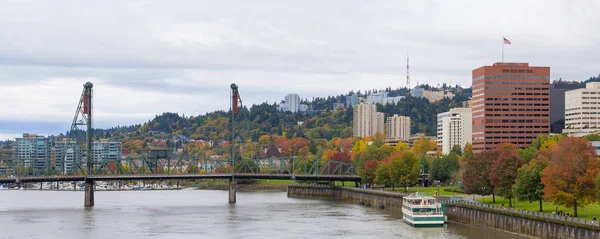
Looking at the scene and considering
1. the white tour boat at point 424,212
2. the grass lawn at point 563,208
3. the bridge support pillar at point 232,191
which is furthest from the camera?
the bridge support pillar at point 232,191

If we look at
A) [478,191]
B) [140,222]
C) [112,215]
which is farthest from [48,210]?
[478,191]

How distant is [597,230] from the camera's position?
81938 millimetres

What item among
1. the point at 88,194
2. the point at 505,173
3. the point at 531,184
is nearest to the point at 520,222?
the point at 531,184

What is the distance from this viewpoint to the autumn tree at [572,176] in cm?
9569

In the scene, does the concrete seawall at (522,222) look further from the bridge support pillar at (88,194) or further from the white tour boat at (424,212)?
the bridge support pillar at (88,194)

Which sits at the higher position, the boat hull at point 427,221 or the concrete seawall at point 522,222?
the concrete seawall at point 522,222

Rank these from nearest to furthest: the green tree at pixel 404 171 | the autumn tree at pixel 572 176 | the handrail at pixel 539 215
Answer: the handrail at pixel 539 215
the autumn tree at pixel 572 176
the green tree at pixel 404 171

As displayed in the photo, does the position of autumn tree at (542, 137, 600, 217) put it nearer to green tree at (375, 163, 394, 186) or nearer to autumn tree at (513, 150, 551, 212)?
autumn tree at (513, 150, 551, 212)

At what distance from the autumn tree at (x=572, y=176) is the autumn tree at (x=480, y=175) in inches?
1034

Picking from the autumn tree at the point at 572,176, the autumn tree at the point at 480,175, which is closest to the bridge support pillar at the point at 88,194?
the autumn tree at the point at 480,175

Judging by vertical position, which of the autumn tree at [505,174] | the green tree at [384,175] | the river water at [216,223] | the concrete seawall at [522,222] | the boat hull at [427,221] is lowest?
the river water at [216,223]

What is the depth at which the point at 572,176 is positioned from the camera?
96938 millimetres

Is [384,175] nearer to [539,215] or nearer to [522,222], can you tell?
[522,222]

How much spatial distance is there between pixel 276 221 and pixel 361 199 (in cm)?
5180
